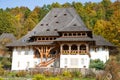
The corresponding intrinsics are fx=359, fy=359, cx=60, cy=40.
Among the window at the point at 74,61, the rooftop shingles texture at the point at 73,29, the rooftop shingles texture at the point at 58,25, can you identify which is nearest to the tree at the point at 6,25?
the rooftop shingles texture at the point at 58,25

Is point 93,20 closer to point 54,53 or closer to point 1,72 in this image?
point 54,53

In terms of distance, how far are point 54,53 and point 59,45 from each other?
10.4 ft

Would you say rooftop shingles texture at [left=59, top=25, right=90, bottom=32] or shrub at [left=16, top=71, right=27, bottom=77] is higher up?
rooftop shingles texture at [left=59, top=25, right=90, bottom=32]

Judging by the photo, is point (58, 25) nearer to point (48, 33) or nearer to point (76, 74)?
point (48, 33)

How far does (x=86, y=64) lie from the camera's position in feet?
164

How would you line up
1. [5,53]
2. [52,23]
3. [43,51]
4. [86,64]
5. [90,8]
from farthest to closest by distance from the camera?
1. [90,8]
2. [5,53]
3. [52,23]
4. [43,51]
5. [86,64]

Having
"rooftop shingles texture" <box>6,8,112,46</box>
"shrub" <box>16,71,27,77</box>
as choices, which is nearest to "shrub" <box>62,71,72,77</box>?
"shrub" <box>16,71,27,77</box>

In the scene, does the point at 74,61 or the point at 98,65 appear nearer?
the point at 98,65

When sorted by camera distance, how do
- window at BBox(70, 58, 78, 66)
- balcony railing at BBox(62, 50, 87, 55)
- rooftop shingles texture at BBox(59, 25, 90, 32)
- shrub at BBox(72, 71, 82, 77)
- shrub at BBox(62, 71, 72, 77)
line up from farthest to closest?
rooftop shingles texture at BBox(59, 25, 90, 32) < balcony railing at BBox(62, 50, 87, 55) < window at BBox(70, 58, 78, 66) < shrub at BBox(72, 71, 82, 77) < shrub at BBox(62, 71, 72, 77)

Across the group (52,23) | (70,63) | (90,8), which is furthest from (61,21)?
(90,8)

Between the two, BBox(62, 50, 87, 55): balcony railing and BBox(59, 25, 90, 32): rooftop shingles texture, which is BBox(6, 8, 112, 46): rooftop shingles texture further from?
BBox(62, 50, 87, 55): balcony railing

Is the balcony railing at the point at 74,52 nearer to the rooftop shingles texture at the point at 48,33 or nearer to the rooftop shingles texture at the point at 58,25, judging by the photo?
the rooftop shingles texture at the point at 58,25

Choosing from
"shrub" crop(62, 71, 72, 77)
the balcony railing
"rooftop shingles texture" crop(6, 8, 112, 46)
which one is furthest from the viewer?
"rooftop shingles texture" crop(6, 8, 112, 46)

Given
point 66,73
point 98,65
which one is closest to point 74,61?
point 98,65
